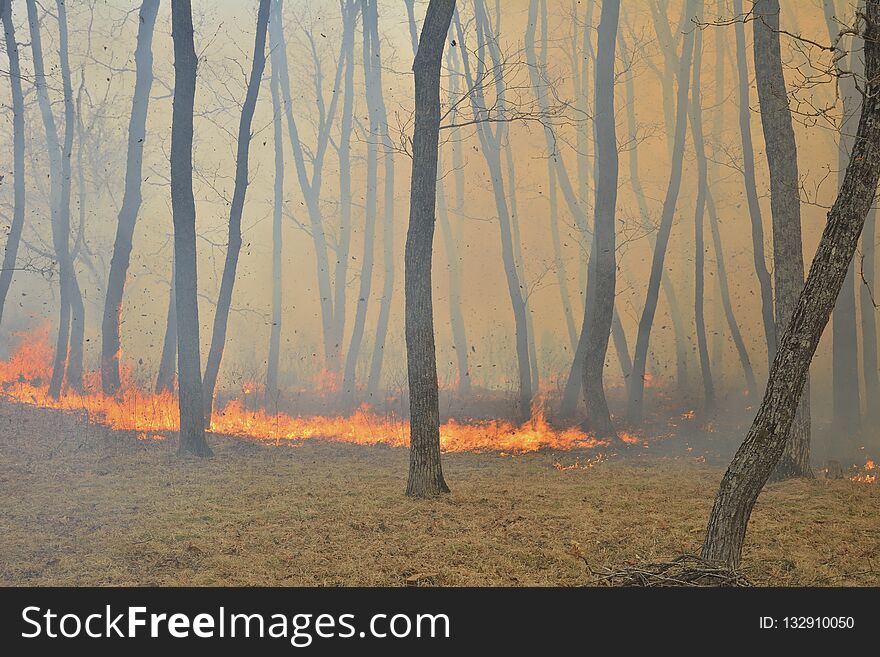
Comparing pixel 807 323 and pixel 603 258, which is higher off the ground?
pixel 603 258

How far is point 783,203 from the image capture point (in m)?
10.9

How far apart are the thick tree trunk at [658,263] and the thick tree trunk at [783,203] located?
Result: 5820mm

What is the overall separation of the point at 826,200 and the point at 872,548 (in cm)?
1387

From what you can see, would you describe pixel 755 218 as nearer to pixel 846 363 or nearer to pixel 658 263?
pixel 658 263

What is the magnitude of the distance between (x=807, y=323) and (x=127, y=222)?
575 inches

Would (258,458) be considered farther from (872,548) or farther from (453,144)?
(453,144)

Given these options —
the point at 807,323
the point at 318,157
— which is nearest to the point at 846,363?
the point at 807,323

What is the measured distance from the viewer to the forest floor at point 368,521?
6.85m

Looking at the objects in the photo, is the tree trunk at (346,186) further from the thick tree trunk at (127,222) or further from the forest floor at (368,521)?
the forest floor at (368,521)

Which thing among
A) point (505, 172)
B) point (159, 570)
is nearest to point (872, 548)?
point (159, 570)

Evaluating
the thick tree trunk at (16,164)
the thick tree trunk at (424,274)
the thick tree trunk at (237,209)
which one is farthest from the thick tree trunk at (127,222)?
the thick tree trunk at (424,274)

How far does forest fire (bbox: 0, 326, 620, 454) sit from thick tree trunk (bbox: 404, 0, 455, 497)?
4.85 metres

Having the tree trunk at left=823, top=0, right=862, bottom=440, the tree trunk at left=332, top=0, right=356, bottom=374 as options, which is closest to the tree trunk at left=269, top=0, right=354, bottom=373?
the tree trunk at left=332, top=0, right=356, bottom=374

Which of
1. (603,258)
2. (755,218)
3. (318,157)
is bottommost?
(603,258)
